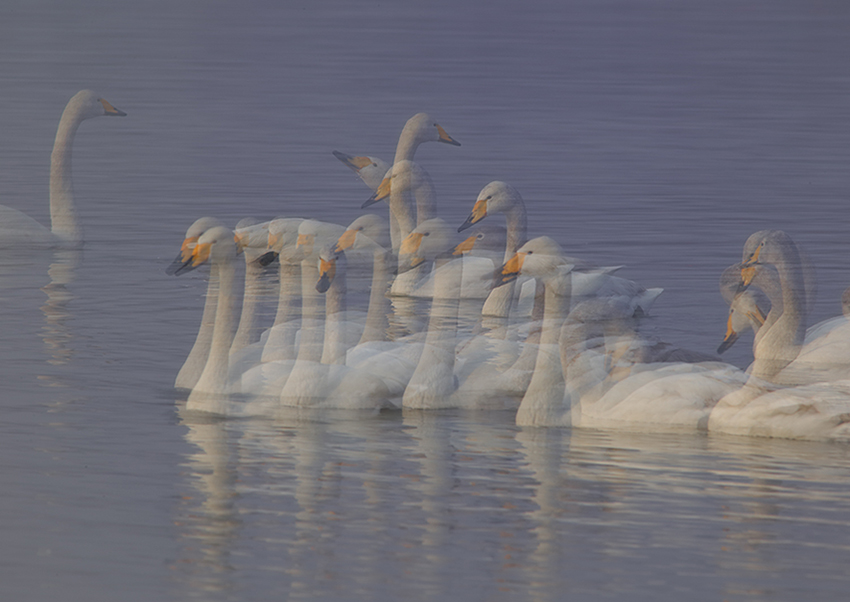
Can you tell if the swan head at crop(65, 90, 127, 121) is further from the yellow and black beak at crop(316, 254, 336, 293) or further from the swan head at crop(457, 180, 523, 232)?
the yellow and black beak at crop(316, 254, 336, 293)

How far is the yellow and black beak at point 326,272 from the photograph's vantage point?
10859 mm

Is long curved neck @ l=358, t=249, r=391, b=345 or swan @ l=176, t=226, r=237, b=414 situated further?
long curved neck @ l=358, t=249, r=391, b=345

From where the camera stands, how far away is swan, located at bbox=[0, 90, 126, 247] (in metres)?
16.5

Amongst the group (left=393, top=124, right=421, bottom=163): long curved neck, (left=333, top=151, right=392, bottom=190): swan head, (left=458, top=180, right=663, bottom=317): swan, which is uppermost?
(left=393, top=124, right=421, bottom=163): long curved neck

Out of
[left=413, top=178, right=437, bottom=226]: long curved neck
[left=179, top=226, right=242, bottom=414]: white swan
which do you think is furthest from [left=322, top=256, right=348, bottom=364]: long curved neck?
[left=413, top=178, right=437, bottom=226]: long curved neck

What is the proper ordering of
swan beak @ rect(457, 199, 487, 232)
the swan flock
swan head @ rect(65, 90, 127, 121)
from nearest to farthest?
the swan flock < swan beak @ rect(457, 199, 487, 232) < swan head @ rect(65, 90, 127, 121)

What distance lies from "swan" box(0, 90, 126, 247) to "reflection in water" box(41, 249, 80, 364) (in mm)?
262

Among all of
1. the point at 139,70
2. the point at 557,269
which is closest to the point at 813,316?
the point at 557,269

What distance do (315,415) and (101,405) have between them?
1.35m

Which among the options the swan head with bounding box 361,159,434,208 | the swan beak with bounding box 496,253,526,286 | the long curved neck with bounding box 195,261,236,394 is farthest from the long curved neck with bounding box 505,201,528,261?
the long curved neck with bounding box 195,261,236,394

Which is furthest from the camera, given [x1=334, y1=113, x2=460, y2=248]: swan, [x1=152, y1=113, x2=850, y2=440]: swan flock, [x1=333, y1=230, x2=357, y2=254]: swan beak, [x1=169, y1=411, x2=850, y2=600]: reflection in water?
[x1=334, y1=113, x2=460, y2=248]: swan

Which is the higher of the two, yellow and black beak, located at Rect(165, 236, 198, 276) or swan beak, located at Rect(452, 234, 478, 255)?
swan beak, located at Rect(452, 234, 478, 255)

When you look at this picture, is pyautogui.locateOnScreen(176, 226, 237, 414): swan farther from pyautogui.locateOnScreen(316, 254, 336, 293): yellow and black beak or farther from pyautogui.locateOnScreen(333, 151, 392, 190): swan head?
pyautogui.locateOnScreen(333, 151, 392, 190): swan head

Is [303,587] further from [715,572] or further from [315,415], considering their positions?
[315,415]
